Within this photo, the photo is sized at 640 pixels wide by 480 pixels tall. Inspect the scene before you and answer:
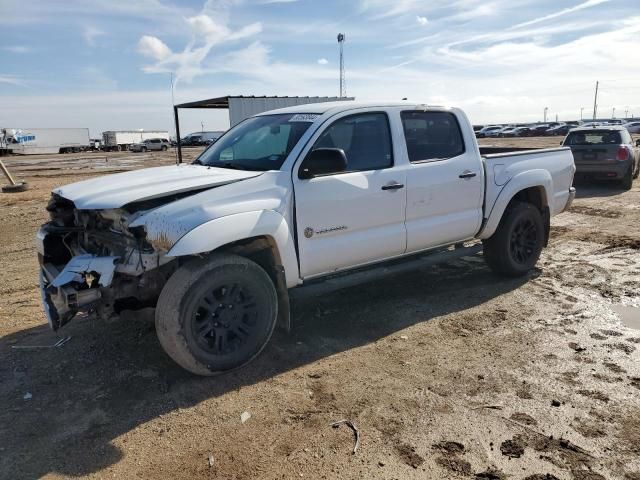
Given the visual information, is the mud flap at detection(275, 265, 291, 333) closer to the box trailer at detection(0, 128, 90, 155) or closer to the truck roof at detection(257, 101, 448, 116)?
the truck roof at detection(257, 101, 448, 116)

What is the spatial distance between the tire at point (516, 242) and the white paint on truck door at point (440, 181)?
0.53 m

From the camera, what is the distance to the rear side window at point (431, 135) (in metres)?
4.93

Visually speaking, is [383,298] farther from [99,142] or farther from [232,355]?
[99,142]

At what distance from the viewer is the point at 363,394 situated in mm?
3605

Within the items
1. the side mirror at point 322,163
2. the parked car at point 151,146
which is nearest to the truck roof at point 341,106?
the side mirror at point 322,163

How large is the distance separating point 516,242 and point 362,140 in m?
2.48

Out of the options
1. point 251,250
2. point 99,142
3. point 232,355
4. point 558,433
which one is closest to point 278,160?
A: point 251,250

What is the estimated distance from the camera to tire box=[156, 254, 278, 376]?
3.59 meters

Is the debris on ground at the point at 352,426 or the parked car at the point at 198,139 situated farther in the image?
the parked car at the point at 198,139

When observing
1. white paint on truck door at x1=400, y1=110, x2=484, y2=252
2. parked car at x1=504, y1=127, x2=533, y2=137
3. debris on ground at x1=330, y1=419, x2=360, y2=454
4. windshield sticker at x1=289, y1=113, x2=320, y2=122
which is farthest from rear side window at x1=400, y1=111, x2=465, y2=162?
parked car at x1=504, y1=127, x2=533, y2=137

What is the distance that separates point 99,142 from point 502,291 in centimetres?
7283

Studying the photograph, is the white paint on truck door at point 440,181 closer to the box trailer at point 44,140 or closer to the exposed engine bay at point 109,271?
the exposed engine bay at point 109,271

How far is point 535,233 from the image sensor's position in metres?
6.12

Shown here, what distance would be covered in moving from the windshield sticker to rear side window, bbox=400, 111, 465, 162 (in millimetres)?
904
